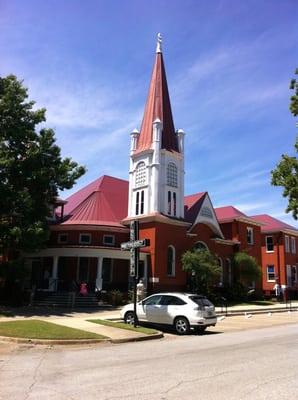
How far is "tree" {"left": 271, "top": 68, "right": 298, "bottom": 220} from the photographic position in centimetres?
2569

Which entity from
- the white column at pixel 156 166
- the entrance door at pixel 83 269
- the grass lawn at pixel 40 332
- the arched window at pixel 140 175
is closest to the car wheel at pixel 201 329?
the grass lawn at pixel 40 332

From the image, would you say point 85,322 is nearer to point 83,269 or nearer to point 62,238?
point 83,269

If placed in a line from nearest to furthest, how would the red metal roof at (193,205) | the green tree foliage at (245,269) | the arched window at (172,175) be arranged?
the arched window at (172,175) → the red metal roof at (193,205) → the green tree foliage at (245,269)

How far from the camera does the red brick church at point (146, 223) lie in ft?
113

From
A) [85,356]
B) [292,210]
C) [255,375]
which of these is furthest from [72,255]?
[255,375]

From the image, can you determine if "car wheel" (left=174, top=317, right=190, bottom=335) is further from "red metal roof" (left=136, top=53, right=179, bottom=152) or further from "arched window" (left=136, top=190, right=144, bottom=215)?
"red metal roof" (left=136, top=53, right=179, bottom=152)

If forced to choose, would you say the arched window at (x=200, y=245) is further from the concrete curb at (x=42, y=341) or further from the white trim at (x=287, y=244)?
the concrete curb at (x=42, y=341)

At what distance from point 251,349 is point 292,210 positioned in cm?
1444

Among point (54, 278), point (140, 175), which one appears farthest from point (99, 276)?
point (140, 175)

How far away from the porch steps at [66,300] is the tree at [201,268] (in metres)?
7.86

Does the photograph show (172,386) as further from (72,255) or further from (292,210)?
(72,255)

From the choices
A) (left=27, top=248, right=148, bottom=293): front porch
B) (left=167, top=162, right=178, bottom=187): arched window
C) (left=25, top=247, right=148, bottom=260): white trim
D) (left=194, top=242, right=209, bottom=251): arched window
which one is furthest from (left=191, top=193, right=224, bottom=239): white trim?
(left=25, top=247, right=148, bottom=260): white trim

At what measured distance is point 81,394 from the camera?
24.6 ft

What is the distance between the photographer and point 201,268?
3428 cm
